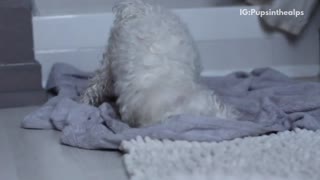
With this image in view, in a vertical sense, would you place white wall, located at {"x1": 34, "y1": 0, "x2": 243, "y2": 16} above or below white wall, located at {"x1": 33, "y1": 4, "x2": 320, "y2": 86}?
above

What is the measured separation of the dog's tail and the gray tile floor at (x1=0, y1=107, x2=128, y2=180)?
0.41 meters

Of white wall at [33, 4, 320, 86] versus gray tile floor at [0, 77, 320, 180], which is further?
white wall at [33, 4, 320, 86]

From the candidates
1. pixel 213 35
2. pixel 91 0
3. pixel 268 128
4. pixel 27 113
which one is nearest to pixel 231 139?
pixel 268 128

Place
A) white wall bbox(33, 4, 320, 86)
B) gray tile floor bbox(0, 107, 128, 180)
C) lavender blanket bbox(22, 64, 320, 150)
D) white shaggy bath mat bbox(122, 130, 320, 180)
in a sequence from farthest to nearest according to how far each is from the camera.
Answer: white wall bbox(33, 4, 320, 86) < lavender blanket bbox(22, 64, 320, 150) < gray tile floor bbox(0, 107, 128, 180) < white shaggy bath mat bbox(122, 130, 320, 180)

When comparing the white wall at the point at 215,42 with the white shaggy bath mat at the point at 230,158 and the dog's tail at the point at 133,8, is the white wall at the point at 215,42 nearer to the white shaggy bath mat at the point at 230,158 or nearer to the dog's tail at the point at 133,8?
the dog's tail at the point at 133,8

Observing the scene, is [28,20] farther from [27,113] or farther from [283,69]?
[283,69]

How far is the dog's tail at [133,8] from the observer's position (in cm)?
193

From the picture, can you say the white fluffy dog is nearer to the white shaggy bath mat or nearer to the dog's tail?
the dog's tail

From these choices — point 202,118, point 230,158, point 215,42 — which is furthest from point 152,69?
point 215,42

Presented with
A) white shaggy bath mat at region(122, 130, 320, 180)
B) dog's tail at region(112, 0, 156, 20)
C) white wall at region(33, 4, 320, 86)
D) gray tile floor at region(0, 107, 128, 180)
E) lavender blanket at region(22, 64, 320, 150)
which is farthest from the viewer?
white wall at region(33, 4, 320, 86)

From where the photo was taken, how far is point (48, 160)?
1666 mm

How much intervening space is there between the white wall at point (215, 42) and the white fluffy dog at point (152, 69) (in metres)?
0.42

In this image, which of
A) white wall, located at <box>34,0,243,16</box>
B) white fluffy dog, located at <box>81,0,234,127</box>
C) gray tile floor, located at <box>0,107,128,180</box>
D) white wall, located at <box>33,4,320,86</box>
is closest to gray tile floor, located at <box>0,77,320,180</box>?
gray tile floor, located at <box>0,107,128,180</box>

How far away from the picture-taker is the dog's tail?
1.93 m
